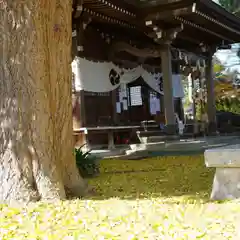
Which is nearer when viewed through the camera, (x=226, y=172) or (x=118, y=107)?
(x=226, y=172)

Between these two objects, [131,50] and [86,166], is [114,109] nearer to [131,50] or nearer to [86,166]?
[131,50]

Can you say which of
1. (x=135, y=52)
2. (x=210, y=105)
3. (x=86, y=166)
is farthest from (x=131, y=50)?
(x=86, y=166)

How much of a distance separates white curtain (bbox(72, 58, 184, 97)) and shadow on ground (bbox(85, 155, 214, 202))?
326 cm

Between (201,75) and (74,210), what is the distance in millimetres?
13549

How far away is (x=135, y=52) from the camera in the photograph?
12773 millimetres

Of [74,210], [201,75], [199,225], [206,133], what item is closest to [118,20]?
[206,133]

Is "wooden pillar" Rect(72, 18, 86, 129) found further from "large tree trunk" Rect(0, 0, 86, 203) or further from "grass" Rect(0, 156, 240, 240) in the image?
"large tree trunk" Rect(0, 0, 86, 203)

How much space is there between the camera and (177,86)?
16453mm

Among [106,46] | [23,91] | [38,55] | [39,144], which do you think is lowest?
[39,144]

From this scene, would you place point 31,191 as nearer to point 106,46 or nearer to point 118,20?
point 118,20

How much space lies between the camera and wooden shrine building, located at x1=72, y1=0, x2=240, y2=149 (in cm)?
1106

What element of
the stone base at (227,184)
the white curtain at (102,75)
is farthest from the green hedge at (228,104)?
the stone base at (227,184)

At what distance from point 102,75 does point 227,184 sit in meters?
8.21

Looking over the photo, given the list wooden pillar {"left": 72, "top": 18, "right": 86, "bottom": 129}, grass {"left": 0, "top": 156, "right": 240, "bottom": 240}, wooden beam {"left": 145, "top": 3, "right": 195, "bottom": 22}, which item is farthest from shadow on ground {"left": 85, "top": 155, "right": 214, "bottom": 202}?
wooden beam {"left": 145, "top": 3, "right": 195, "bottom": 22}
